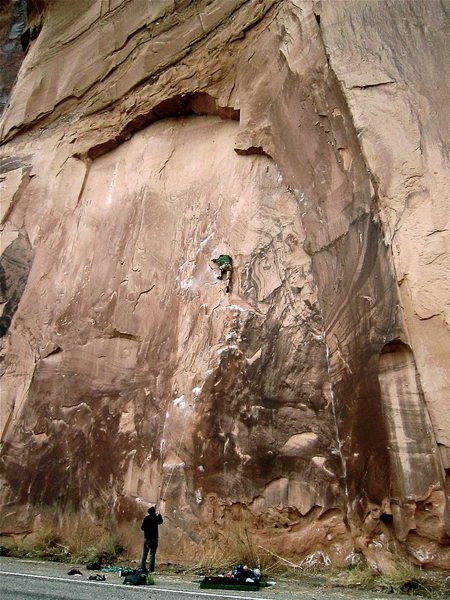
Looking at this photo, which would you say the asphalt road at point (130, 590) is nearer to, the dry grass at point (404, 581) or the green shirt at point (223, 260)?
the dry grass at point (404, 581)

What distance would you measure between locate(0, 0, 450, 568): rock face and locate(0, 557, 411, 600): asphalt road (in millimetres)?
884

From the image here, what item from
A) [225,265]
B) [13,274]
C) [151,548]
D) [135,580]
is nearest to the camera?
[135,580]

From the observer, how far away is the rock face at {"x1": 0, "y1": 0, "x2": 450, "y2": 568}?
22.6 ft

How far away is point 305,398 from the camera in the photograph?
770 cm

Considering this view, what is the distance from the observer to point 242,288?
357 inches

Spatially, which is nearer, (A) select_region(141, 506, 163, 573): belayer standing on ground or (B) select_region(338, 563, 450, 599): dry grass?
(B) select_region(338, 563, 450, 599): dry grass

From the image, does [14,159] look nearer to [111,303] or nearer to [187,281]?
[111,303]

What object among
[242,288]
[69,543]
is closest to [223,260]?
[242,288]

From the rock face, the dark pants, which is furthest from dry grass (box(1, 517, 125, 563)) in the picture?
the dark pants

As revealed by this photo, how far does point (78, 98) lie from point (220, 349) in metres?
8.01

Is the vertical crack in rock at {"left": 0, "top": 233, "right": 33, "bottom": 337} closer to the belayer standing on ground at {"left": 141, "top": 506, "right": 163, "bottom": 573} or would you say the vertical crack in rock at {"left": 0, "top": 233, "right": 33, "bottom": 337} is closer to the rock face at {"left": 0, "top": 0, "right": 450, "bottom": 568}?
the rock face at {"left": 0, "top": 0, "right": 450, "bottom": 568}

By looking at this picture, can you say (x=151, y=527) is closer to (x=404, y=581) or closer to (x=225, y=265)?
(x=404, y=581)

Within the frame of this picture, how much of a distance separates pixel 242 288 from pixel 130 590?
475cm

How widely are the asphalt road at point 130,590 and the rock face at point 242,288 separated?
884 millimetres
